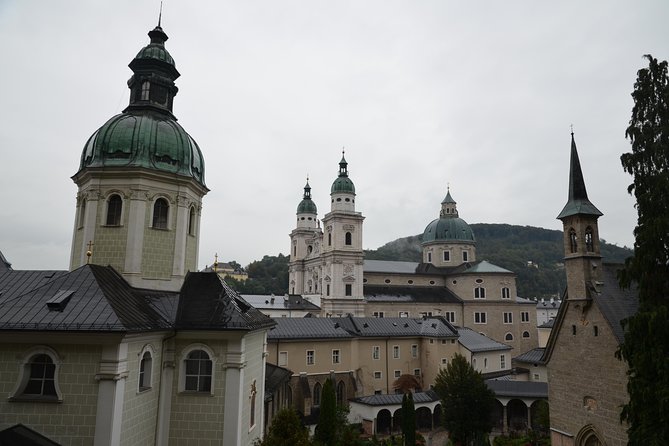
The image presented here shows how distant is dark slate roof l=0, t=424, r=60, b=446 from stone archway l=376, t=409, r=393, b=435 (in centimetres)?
2733

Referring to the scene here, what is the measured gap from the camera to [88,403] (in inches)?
476

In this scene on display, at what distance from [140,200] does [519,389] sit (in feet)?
107

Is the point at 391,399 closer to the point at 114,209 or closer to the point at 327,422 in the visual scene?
the point at 327,422

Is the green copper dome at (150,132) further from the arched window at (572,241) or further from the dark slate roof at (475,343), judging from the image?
the dark slate roof at (475,343)

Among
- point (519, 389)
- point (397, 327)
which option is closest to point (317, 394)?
point (397, 327)

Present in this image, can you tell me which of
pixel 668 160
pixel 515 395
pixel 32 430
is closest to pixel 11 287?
pixel 32 430

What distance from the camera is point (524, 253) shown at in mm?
151500

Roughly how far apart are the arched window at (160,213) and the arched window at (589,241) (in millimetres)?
19448

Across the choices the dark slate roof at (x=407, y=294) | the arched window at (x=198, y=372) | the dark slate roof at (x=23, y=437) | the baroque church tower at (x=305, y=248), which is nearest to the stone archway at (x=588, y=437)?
the arched window at (x=198, y=372)

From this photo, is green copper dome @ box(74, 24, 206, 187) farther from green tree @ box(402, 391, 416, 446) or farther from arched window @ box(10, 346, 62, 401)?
green tree @ box(402, 391, 416, 446)

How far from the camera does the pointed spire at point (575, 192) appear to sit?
74.6 feet

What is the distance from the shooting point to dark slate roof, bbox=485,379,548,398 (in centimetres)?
3519

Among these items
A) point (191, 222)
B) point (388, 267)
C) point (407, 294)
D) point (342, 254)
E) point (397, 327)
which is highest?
point (342, 254)

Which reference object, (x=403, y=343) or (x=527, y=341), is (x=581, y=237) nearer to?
(x=403, y=343)
